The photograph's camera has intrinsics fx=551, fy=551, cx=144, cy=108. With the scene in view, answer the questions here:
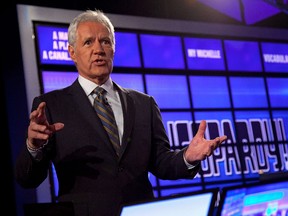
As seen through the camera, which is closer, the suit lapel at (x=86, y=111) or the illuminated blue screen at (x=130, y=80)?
the suit lapel at (x=86, y=111)

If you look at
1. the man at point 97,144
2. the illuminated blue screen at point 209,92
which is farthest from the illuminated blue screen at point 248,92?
the man at point 97,144

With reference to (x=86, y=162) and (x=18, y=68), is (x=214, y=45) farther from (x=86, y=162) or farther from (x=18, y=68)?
(x=86, y=162)

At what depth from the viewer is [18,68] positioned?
15.5 feet

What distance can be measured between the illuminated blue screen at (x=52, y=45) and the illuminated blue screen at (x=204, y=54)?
4.68ft

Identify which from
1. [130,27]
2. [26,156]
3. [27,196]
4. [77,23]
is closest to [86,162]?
[26,156]

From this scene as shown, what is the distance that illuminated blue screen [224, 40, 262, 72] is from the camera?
609 centimetres

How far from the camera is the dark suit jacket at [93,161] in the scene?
6.04ft

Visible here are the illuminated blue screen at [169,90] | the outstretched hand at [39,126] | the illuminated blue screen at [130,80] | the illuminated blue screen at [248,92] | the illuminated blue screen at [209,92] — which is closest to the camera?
the outstretched hand at [39,126]

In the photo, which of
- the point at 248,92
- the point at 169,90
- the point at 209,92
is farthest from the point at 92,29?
the point at 248,92

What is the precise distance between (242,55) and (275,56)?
0.54 meters

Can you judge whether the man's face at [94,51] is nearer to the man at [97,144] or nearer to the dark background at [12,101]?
the man at [97,144]

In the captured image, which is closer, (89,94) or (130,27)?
(89,94)

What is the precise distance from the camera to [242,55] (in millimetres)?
6203

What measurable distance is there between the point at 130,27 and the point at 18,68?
49.6 inches
